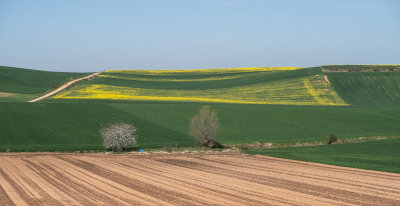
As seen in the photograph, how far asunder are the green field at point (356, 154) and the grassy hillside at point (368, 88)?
36863 millimetres

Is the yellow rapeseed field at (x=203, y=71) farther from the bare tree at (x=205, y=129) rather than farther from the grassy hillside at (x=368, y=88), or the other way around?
the bare tree at (x=205, y=129)

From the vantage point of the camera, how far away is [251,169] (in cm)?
3834

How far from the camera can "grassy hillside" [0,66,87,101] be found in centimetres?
9937

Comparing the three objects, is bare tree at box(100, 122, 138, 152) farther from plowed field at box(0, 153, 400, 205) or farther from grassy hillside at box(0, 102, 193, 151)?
plowed field at box(0, 153, 400, 205)

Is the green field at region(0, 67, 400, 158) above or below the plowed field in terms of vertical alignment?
above

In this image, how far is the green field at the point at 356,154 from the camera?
39688 millimetres

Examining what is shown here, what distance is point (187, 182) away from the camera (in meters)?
31.5

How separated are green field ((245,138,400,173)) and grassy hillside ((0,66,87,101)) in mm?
59171

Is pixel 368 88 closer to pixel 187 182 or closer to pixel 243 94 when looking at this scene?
pixel 243 94

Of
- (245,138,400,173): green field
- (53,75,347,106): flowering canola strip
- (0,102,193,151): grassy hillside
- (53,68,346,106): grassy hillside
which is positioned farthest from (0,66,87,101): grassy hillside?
(245,138,400,173): green field

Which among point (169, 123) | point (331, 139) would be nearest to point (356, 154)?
point (331, 139)

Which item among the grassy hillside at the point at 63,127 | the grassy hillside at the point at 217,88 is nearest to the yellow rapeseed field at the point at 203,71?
the grassy hillside at the point at 217,88

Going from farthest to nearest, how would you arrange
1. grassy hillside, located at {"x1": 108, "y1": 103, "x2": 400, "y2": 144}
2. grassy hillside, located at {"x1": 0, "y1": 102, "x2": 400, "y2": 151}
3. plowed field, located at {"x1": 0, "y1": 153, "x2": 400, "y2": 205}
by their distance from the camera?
grassy hillside, located at {"x1": 108, "y1": 103, "x2": 400, "y2": 144}
grassy hillside, located at {"x1": 0, "y1": 102, "x2": 400, "y2": 151}
plowed field, located at {"x1": 0, "y1": 153, "x2": 400, "y2": 205}

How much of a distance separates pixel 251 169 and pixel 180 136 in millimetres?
24763
